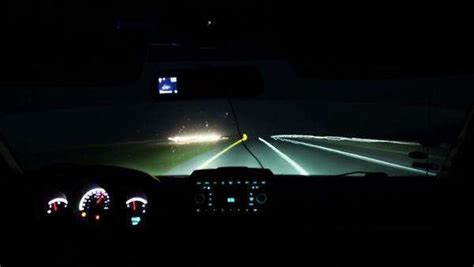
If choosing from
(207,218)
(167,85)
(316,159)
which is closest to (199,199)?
(207,218)

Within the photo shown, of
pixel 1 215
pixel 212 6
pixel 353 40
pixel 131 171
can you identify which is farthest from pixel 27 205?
pixel 353 40

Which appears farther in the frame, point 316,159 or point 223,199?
point 316,159

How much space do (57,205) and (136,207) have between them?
0.64 m

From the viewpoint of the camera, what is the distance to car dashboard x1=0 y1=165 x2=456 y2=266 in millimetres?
3213

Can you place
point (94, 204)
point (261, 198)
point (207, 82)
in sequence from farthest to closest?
point (207, 82) < point (94, 204) < point (261, 198)

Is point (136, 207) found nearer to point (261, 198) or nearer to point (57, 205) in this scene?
point (57, 205)

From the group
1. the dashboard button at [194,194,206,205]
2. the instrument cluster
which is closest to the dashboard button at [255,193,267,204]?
the dashboard button at [194,194,206,205]

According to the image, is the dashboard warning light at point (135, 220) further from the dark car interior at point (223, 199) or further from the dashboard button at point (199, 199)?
the dashboard button at point (199, 199)

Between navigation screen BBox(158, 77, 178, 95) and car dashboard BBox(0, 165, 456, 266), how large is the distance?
0.67 m

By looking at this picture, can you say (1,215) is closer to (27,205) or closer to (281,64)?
(27,205)

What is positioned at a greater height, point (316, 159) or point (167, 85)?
point (167, 85)

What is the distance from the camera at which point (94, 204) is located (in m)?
3.45

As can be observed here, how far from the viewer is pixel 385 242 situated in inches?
126

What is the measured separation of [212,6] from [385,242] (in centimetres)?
230
